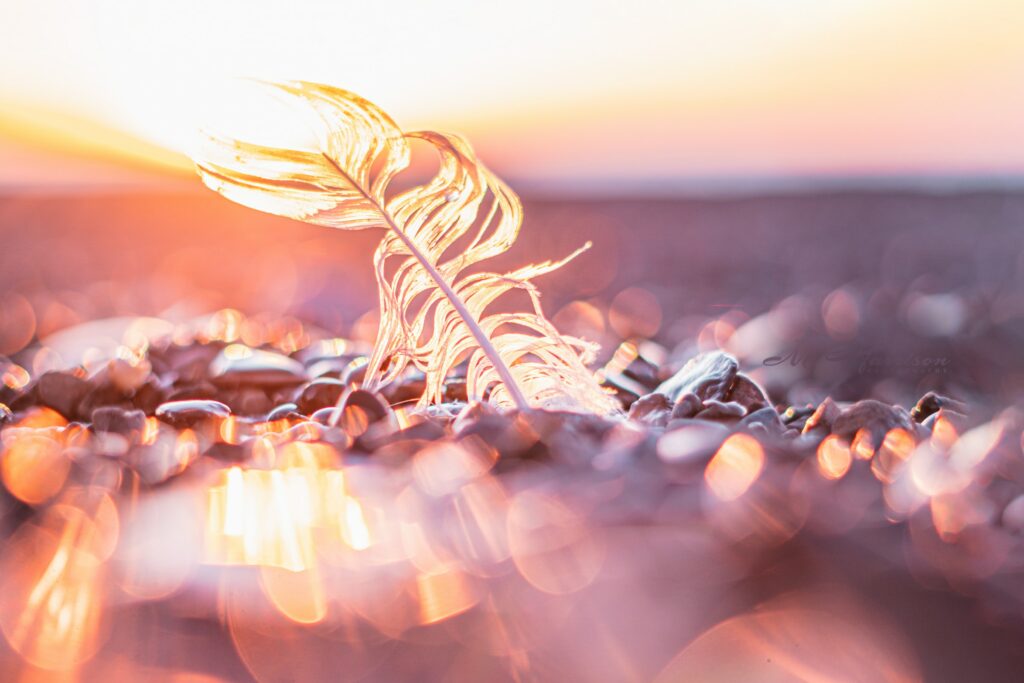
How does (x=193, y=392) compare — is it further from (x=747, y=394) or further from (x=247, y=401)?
(x=747, y=394)

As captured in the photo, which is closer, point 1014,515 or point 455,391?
point 1014,515

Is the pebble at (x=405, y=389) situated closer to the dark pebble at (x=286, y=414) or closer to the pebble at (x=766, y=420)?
the dark pebble at (x=286, y=414)

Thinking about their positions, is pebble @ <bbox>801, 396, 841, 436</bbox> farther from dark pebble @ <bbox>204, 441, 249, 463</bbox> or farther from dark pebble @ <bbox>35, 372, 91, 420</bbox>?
dark pebble @ <bbox>35, 372, 91, 420</bbox>

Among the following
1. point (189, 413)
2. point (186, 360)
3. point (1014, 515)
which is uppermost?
point (1014, 515)

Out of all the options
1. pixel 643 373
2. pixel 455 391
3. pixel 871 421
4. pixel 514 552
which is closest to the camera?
pixel 514 552

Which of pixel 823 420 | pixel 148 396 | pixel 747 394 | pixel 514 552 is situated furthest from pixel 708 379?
pixel 148 396

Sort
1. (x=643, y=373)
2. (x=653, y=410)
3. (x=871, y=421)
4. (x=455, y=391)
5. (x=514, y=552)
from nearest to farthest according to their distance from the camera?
(x=514, y=552) < (x=871, y=421) < (x=653, y=410) < (x=455, y=391) < (x=643, y=373)
